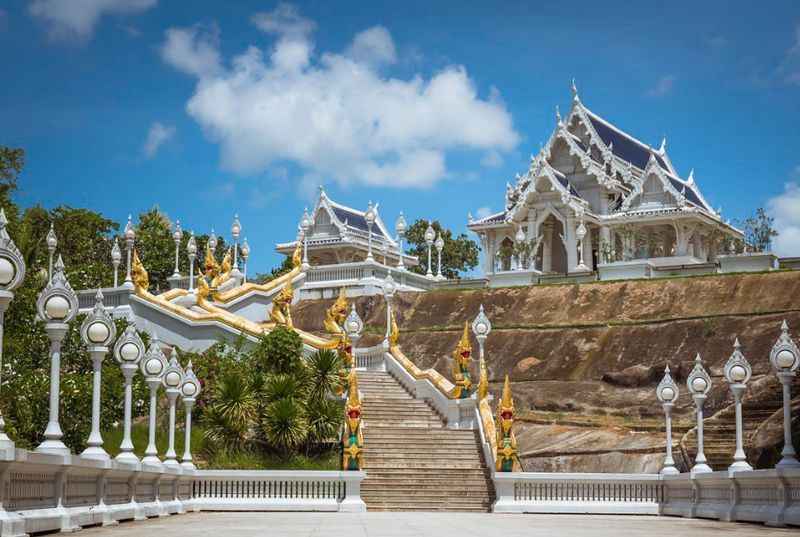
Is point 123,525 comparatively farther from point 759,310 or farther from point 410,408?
point 759,310

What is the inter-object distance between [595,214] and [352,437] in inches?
1342

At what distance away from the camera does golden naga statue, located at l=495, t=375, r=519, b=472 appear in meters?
28.8

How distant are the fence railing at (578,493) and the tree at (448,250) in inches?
2044

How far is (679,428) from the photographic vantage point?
3369cm

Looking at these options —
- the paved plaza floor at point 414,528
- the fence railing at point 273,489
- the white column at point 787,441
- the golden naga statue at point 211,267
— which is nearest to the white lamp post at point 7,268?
the paved plaza floor at point 414,528

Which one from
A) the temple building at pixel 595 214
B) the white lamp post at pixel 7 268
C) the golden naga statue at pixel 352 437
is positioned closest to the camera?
the white lamp post at pixel 7 268

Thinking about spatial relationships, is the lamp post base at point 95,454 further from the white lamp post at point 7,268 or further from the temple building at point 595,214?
the temple building at point 595,214

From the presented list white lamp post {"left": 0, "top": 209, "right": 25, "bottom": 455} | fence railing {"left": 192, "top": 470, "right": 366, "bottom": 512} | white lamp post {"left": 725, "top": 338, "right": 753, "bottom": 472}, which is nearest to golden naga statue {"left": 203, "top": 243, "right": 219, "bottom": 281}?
fence railing {"left": 192, "top": 470, "right": 366, "bottom": 512}

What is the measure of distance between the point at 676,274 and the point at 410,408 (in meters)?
16.5

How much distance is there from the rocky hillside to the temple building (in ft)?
24.5

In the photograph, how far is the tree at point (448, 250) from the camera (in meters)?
81.4

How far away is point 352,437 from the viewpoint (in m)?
29.1

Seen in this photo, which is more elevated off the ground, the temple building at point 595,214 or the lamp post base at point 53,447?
the temple building at point 595,214

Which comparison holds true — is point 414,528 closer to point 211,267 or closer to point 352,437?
point 352,437
